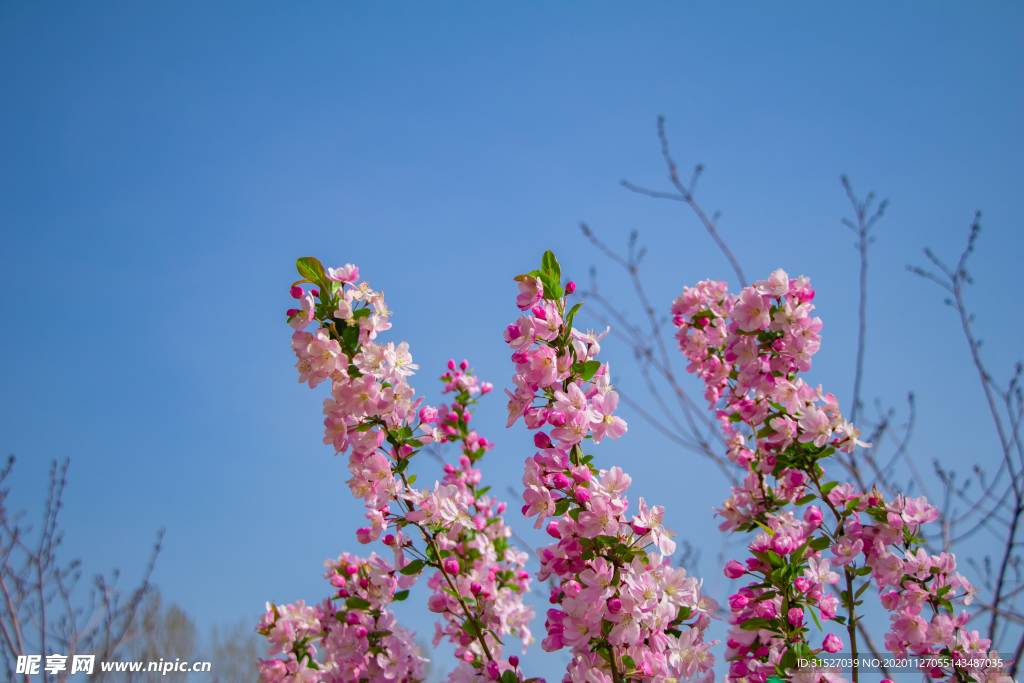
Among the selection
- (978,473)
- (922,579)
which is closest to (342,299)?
(922,579)

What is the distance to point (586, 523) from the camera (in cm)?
126

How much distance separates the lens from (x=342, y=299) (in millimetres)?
1612

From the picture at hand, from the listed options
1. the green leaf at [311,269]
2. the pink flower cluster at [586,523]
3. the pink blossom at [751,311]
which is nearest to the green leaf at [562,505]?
the pink flower cluster at [586,523]

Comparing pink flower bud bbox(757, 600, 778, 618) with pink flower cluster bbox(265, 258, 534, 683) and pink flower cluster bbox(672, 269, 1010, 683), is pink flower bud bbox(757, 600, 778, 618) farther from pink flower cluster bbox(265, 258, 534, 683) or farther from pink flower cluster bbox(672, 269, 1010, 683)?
pink flower cluster bbox(265, 258, 534, 683)

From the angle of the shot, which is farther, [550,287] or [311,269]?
[311,269]

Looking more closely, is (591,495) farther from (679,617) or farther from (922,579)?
(922,579)

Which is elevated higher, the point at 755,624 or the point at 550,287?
the point at 550,287

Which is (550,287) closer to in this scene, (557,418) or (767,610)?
(557,418)

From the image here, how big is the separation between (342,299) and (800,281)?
1.47 meters

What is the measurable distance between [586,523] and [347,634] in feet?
4.21

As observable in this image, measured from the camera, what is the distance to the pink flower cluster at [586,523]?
1262mm

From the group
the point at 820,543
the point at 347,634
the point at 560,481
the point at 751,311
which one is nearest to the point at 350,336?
the point at 560,481

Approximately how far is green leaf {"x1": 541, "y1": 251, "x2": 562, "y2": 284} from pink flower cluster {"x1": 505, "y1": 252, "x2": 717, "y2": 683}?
33 millimetres

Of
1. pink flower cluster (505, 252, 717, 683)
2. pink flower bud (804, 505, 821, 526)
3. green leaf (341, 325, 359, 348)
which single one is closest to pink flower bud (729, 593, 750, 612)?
pink flower cluster (505, 252, 717, 683)
